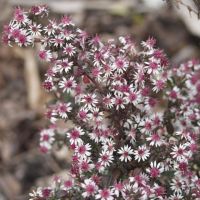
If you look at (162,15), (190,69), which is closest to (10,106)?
(162,15)

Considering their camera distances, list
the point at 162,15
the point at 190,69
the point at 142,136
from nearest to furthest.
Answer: the point at 142,136, the point at 190,69, the point at 162,15

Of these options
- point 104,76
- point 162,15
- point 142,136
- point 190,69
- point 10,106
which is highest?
point 162,15

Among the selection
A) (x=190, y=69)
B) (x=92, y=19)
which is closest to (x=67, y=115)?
(x=190, y=69)

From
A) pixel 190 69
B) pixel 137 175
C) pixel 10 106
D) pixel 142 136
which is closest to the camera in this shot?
pixel 137 175

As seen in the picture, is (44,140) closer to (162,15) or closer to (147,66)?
(147,66)

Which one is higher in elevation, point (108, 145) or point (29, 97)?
point (29, 97)

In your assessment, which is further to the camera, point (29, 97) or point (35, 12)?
point (29, 97)
